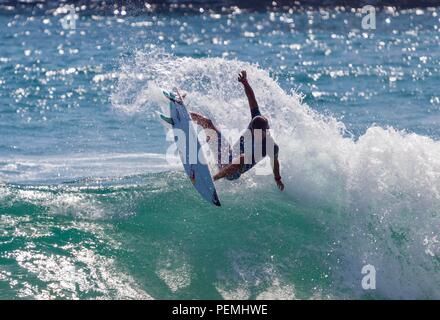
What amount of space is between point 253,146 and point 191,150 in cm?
79

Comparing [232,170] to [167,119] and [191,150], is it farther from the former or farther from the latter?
[167,119]

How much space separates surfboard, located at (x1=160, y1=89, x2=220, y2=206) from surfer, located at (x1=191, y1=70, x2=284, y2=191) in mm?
433

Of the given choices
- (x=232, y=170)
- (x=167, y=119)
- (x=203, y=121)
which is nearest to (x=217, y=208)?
(x=232, y=170)

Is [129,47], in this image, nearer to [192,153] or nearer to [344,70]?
[344,70]

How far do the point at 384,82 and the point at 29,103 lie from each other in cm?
978

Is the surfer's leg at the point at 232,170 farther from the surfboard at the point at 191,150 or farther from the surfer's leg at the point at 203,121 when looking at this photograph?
the surfer's leg at the point at 203,121

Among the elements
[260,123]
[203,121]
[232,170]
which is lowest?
[232,170]

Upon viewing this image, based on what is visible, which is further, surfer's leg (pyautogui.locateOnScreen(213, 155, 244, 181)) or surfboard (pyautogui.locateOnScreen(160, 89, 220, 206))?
surfer's leg (pyautogui.locateOnScreen(213, 155, 244, 181))

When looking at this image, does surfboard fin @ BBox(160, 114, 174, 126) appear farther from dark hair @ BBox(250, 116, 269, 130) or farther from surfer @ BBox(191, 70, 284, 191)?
dark hair @ BBox(250, 116, 269, 130)

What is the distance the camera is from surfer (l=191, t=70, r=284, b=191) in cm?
998

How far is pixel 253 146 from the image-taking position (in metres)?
10.2

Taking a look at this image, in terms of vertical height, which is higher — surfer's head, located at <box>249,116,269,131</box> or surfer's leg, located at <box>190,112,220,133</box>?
surfer's head, located at <box>249,116,269,131</box>

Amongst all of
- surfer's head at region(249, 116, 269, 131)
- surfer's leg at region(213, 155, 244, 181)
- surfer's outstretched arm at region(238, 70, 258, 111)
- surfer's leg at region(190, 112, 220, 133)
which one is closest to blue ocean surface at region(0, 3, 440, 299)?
surfer's leg at region(213, 155, 244, 181)

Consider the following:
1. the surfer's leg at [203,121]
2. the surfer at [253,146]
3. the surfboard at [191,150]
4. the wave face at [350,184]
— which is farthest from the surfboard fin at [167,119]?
the wave face at [350,184]
